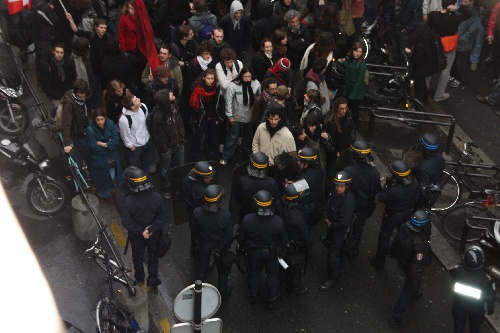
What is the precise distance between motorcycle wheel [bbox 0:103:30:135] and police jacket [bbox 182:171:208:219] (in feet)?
13.7

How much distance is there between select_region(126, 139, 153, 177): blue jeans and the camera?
10.2 metres

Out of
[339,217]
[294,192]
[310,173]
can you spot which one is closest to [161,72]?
[310,173]

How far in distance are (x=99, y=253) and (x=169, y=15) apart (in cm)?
630

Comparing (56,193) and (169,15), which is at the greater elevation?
(169,15)

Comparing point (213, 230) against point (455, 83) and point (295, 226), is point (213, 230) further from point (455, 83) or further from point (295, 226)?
point (455, 83)

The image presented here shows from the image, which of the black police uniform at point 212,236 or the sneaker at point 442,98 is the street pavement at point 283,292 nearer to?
the black police uniform at point 212,236

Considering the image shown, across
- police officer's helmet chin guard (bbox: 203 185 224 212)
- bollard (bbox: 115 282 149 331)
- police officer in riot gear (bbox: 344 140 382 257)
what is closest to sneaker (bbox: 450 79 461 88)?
police officer in riot gear (bbox: 344 140 382 257)

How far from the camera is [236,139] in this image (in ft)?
37.2

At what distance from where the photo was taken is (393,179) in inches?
353

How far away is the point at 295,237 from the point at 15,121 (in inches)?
228

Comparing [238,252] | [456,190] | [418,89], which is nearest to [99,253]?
[238,252]

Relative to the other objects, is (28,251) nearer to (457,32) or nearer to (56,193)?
(56,193)

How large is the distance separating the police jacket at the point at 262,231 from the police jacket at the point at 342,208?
820 millimetres

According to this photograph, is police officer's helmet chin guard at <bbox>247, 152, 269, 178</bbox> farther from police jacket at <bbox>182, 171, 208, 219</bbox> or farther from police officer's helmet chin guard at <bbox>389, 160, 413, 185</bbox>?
police officer's helmet chin guard at <bbox>389, 160, 413, 185</bbox>
